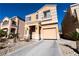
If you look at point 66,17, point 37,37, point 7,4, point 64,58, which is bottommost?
point 64,58

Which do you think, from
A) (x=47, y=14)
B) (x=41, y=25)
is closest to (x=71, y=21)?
(x=47, y=14)

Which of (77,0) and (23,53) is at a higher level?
(77,0)

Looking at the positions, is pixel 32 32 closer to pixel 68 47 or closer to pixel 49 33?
pixel 49 33

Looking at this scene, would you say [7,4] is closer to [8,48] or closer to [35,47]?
[8,48]

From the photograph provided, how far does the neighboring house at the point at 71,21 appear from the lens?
209 cm

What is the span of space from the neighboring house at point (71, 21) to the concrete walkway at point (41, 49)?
33 cm

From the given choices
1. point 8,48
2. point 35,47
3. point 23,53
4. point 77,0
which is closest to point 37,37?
point 35,47

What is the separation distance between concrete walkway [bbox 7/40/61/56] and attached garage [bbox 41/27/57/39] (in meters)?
0.09

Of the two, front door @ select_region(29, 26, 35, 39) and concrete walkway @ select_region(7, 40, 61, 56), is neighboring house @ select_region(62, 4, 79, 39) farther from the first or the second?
front door @ select_region(29, 26, 35, 39)

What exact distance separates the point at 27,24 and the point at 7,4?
23.0 inches

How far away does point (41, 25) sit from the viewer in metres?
2.22

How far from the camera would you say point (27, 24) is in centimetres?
223

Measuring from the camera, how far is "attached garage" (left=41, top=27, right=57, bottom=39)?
2.19 metres

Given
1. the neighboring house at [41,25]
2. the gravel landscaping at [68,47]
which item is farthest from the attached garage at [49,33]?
the gravel landscaping at [68,47]
